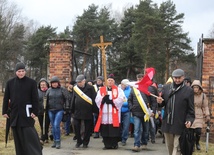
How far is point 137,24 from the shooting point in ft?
103

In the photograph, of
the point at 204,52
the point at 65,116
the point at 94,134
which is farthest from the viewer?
the point at 94,134

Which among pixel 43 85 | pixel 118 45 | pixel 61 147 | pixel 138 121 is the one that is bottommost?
pixel 61 147

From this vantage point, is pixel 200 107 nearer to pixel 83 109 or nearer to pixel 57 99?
pixel 83 109

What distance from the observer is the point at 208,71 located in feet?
34.1

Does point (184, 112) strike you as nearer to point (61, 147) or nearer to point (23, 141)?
point (23, 141)

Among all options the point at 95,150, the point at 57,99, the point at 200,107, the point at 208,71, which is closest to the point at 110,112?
the point at 95,150

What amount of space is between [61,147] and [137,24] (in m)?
23.7

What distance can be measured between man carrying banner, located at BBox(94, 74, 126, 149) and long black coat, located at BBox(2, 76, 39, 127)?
2.58 meters

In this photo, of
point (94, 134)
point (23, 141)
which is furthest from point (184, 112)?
point (94, 134)

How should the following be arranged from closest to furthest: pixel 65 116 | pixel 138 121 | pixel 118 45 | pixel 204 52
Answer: pixel 138 121, pixel 65 116, pixel 204 52, pixel 118 45

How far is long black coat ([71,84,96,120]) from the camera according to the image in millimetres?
8984

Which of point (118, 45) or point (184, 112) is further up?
point (118, 45)

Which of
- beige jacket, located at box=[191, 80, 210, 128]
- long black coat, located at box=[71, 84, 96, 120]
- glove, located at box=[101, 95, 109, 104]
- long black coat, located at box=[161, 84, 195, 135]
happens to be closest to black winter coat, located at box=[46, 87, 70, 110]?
long black coat, located at box=[71, 84, 96, 120]

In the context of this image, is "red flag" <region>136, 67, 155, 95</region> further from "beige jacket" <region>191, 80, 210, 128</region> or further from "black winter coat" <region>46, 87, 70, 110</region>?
"black winter coat" <region>46, 87, 70, 110</region>
